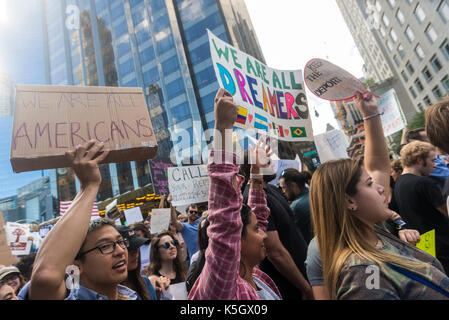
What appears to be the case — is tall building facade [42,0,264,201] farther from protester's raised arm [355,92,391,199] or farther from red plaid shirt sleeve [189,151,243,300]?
red plaid shirt sleeve [189,151,243,300]

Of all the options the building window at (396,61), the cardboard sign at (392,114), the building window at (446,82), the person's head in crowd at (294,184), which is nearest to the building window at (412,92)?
the building window at (396,61)

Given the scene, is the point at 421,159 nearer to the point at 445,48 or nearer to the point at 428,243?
the point at 428,243

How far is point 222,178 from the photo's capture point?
44.9 inches

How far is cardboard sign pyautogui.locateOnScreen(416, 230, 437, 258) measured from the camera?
1.97 metres

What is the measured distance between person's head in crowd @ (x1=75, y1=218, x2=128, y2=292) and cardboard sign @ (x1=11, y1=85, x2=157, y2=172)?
1.48 ft

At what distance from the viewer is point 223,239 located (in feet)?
3.55

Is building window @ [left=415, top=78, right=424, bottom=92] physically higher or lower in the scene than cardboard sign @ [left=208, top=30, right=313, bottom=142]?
higher

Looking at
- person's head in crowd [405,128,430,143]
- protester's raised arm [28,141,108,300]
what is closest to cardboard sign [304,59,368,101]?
person's head in crowd [405,128,430,143]

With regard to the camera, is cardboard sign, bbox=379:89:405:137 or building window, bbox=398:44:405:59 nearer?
cardboard sign, bbox=379:89:405:137

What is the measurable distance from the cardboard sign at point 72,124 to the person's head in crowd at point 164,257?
2.06 meters

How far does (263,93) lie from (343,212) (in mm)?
2177

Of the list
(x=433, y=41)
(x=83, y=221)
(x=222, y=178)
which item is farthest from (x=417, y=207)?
(x=433, y=41)

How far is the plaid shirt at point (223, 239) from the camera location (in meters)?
1.04

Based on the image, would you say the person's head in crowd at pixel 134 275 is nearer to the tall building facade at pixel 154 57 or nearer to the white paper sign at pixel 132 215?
the white paper sign at pixel 132 215
